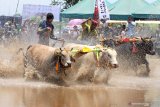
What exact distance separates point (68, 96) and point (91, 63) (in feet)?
8.65

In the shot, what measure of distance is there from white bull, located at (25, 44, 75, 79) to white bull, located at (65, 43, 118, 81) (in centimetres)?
50

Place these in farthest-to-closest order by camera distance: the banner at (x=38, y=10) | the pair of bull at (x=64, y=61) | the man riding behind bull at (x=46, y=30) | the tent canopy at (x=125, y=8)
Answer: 1. the banner at (x=38, y=10)
2. the tent canopy at (x=125, y=8)
3. the man riding behind bull at (x=46, y=30)
4. the pair of bull at (x=64, y=61)

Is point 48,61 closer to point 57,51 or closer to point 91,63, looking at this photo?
point 57,51

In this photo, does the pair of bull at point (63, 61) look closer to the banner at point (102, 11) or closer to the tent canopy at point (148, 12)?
the banner at point (102, 11)

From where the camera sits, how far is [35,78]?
1373 cm

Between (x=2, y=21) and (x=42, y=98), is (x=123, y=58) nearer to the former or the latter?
(x=42, y=98)

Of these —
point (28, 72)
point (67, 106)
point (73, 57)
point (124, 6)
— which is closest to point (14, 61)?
point (28, 72)

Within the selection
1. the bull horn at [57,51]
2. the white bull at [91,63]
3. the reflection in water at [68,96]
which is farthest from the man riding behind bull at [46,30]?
the reflection in water at [68,96]

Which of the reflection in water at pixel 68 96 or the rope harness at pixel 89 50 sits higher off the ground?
the rope harness at pixel 89 50

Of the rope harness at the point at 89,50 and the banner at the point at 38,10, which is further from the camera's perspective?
the banner at the point at 38,10

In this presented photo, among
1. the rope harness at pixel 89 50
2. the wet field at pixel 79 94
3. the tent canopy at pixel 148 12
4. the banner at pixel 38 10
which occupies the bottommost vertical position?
the banner at pixel 38 10

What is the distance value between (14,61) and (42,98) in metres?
4.68

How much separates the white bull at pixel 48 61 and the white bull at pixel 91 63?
50cm

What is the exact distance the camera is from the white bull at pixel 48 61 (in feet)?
42.6
